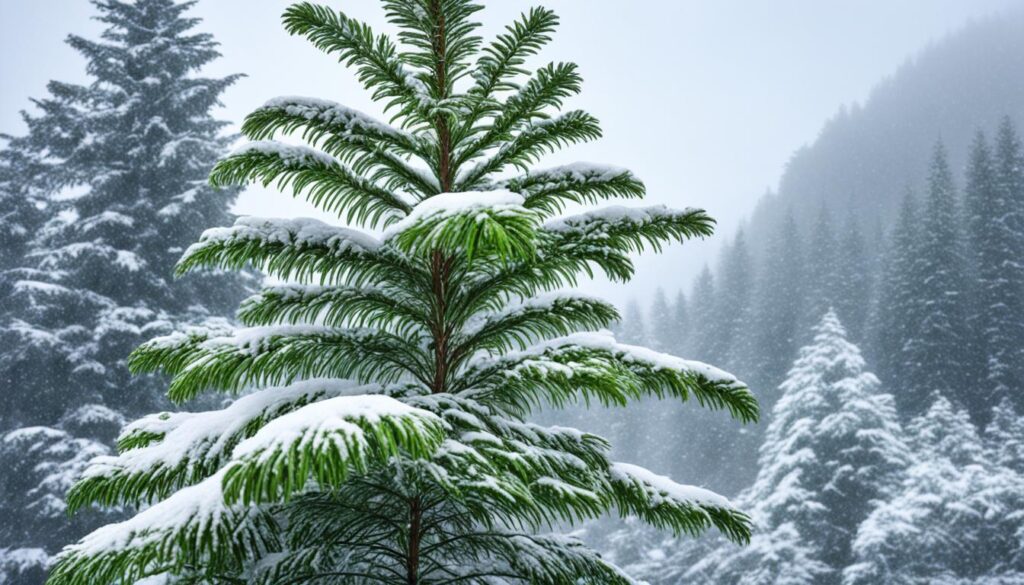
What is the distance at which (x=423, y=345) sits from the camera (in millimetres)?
3162

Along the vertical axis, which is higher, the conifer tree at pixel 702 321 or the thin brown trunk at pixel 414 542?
the conifer tree at pixel 702 321

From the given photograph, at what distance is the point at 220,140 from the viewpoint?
17.0 meters

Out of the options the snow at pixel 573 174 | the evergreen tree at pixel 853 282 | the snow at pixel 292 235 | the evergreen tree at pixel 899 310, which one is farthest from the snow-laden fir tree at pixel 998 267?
the snow at pixel 292 235

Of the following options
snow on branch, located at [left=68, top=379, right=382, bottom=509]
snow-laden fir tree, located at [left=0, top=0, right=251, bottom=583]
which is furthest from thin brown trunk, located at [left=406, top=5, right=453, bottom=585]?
snow-laden fir tree, located at [left=0, top=0, right=251, bottom=583]

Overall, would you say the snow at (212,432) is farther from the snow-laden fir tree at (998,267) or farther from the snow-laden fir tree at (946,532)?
the snow-laden fir tree at (998,267)

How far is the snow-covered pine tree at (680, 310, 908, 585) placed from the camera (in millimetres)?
24062

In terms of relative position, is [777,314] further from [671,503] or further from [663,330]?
[671,503]

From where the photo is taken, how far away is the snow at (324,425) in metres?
1.62

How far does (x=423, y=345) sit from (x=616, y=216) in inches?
39.7

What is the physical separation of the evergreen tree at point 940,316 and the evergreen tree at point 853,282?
8.11 m

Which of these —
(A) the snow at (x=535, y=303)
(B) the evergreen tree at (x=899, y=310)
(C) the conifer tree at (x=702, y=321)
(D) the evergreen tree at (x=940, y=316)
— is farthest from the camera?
(C) the conifer tree at (x=702, y=321)

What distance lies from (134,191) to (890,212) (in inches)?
3611

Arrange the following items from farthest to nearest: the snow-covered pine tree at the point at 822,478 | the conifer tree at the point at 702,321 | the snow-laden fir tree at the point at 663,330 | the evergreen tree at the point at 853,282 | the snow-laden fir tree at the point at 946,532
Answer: the snow-laden fir tree at the point at 663,330
the conifer tree at the point at 702,321
the evergreen tree at the point at 853,282
the snow-covered pine tree at the point at 822,478
the snow-laden fir tree at the point at 946,532

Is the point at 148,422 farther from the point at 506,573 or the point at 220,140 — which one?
the point at 220,140
